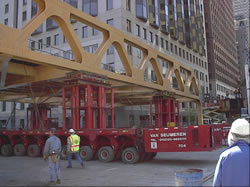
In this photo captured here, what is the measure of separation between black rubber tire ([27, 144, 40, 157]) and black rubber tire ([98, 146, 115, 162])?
4.81 meters

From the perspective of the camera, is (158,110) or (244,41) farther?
(158,110)

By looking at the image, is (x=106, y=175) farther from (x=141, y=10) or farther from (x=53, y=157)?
(x=141, y=10)

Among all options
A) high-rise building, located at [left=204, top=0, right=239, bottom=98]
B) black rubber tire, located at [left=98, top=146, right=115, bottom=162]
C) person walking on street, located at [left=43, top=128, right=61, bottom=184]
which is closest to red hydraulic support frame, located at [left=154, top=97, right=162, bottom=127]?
black rubber tire, located at [left=98, top=146, right=115, bottom=162]

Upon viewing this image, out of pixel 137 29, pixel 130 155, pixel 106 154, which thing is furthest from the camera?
pixel 137 29

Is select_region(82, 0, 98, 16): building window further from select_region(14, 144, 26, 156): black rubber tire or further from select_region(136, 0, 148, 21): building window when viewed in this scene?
select_region(14, 144, 26, 156): black rubber tire

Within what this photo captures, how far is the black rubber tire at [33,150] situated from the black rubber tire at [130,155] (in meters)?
6.39

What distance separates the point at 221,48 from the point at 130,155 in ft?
276

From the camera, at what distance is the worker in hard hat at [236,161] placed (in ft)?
10.3

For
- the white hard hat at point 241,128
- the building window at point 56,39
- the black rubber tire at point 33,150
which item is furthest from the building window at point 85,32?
the white hard hat at point 241,128

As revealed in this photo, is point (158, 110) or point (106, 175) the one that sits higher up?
point (158, 110)

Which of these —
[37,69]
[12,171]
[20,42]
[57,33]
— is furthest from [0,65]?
[57,33]

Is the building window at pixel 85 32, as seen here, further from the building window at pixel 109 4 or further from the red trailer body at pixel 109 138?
the red trailer body at pixel 109 138

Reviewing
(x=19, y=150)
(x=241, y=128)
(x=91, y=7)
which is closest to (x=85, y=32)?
(x=91, y=7)

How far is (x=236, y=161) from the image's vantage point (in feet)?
10.4
